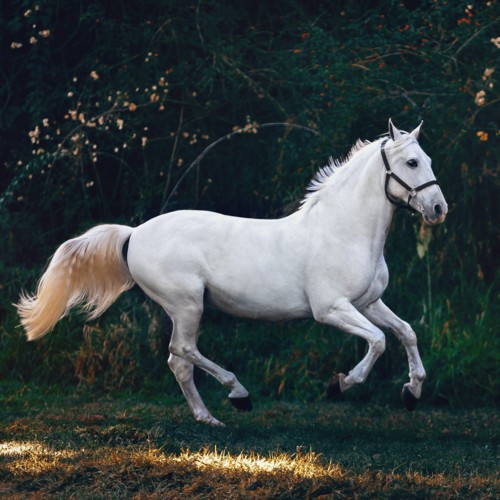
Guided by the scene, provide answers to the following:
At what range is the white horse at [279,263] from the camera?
6.62 m

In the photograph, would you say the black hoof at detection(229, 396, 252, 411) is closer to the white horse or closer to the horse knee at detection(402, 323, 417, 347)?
the white horse

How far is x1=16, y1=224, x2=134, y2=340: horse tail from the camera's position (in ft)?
24.4

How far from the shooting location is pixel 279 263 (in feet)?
22.7

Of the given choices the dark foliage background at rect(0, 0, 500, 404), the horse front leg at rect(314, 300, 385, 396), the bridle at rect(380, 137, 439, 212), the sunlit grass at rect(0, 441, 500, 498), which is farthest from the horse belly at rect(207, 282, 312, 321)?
the dark foliage background at rect(0, 0, 500, 404)

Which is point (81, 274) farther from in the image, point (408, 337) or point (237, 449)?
point (408, 337)

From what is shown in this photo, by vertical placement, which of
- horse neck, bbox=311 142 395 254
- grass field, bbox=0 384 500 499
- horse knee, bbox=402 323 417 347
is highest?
horse neck, bbox=311 142 395 254

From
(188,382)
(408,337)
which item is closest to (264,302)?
(188,382)

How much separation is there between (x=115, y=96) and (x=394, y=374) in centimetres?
414

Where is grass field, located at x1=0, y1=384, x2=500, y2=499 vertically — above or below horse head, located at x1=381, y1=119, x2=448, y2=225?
below

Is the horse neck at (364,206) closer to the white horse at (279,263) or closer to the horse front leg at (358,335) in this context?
the white horse at (279,263)

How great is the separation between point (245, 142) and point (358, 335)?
459 centimetres

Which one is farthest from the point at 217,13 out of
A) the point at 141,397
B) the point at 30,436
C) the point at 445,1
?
the point at 30,436

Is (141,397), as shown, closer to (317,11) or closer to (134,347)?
(134,347)

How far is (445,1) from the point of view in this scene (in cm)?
963
